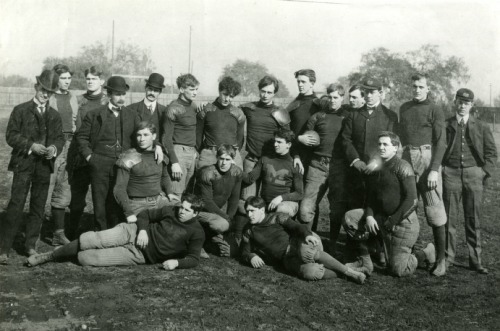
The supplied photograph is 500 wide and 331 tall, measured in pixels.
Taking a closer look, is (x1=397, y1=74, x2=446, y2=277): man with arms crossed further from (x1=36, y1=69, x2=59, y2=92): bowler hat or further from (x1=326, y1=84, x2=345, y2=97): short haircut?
(x1=36, y1=69, x2=59, y2=92): bowler hat

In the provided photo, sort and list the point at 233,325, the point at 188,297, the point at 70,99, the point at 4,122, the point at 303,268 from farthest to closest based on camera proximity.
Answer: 1. the point at 4,122
2. the point at 70,99
3. the point at 303,268
4. the point at 188,297
5. the point at 233,325

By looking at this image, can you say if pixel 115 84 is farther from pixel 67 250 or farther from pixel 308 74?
pixel 308 74

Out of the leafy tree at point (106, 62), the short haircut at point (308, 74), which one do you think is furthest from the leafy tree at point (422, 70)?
the short haircut at point (308, 74)

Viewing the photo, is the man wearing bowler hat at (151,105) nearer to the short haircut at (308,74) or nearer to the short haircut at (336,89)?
the short haircut at (308,74)

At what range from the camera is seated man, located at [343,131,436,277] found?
577cm

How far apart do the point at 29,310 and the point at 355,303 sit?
3.02 meters

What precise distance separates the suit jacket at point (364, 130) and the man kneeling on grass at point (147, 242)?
2.11m

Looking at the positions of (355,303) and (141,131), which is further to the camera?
(141,131)

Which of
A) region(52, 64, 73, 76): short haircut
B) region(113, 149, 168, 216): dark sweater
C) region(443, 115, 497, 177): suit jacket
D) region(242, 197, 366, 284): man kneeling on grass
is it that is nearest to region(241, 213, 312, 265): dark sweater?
region(242, 197, 366, 284): man kneeling on grass

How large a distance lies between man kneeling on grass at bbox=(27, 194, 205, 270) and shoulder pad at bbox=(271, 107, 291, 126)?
1.83 metres

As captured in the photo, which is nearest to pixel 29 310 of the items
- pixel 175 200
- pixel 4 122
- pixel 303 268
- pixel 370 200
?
pixel 175 200

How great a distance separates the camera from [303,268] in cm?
556

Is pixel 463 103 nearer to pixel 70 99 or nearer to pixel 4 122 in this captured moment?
pixel 70 99

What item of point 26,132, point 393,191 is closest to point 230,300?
point 393,191
